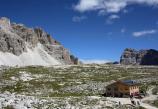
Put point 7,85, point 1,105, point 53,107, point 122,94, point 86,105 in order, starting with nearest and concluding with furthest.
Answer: point 1,105, point 53,107, point 86,105, point 122,94, point 7,85

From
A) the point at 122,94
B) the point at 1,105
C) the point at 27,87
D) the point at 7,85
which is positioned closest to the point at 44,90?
the point at 27,87

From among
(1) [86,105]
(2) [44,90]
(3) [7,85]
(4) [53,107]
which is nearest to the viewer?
(4) [53,107]

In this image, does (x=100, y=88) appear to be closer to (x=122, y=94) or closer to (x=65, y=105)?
(x=122, y=94)

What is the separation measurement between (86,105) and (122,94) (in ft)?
120

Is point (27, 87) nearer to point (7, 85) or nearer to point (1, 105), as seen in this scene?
point (7, 85)

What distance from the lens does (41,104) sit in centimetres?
5653

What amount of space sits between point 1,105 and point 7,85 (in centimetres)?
6106

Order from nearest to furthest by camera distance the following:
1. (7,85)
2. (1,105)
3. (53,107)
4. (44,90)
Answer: (1,105) → (53,107) → (44,90) → (7,85)

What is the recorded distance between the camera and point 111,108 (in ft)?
205

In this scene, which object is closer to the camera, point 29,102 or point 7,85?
point 29,102

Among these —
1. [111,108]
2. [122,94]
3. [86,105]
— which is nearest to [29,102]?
[86,105]

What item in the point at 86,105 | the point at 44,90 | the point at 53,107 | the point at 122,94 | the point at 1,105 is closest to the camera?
the point at 1,105

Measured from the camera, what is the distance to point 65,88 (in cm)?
10931

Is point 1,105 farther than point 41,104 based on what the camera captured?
No
